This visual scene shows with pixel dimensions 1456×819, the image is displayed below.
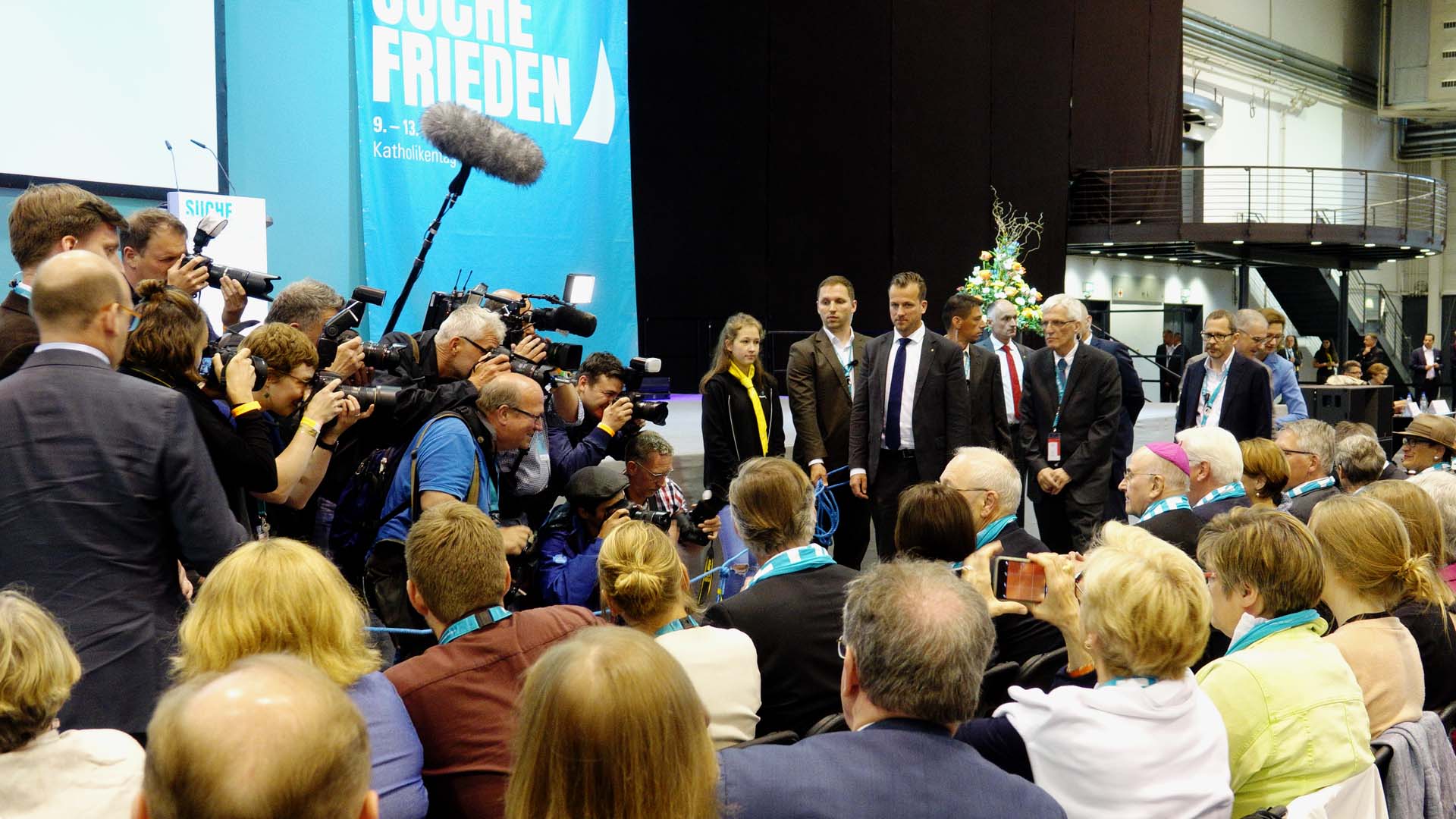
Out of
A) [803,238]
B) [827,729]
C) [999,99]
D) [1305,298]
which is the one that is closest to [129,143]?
[827,729]

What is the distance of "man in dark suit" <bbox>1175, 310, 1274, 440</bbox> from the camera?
206 inches

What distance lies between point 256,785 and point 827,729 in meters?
1.39

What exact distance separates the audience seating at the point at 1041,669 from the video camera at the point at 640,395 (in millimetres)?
1930

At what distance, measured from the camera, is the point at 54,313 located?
2068 millimetres

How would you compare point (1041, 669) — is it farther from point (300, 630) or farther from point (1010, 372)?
point (1010, 372)

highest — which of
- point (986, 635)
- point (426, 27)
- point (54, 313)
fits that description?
point (426, 27)

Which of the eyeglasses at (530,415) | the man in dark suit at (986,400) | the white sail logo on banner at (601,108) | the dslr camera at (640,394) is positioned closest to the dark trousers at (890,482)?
the man in dark suit at (986,400)

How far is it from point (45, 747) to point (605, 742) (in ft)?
2.76

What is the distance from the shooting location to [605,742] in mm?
1139

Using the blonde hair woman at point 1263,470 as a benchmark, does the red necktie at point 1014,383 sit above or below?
above

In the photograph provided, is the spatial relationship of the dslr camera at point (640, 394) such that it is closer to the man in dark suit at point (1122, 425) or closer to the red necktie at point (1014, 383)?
the man in dark suit at point (1122, 425)

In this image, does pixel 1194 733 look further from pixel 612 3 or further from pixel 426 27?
pixel 612 3

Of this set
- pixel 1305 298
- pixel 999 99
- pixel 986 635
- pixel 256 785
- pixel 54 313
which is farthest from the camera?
pixel 1305 298

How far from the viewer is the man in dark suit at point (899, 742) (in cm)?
143
